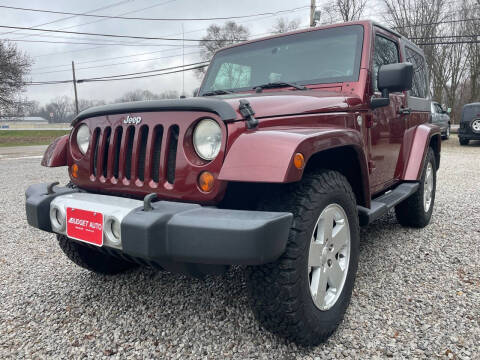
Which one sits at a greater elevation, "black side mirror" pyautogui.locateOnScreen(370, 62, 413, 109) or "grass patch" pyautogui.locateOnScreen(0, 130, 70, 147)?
"black side mirror" pyautogui.locateOnScreen(370, 62, 413, 109)

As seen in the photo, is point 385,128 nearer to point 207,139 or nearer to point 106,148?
point 207,139

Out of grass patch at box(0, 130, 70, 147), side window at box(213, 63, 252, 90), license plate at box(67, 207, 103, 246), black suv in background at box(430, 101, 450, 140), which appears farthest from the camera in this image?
grass patch at box(0, 130, 70, 147)

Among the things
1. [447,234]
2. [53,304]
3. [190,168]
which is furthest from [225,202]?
[447,234]

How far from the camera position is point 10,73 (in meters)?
24.9

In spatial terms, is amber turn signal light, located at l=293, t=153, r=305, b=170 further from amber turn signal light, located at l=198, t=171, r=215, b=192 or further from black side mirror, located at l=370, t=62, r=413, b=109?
black side mirror, located at l=370, t=62, r=413, b=109

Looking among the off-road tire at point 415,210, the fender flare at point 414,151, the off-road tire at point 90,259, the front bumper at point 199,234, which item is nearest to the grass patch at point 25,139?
the off-road tire at point 90,259

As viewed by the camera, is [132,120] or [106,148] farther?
[106,148]

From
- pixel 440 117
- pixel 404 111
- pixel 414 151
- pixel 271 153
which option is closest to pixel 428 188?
pixel 414 151

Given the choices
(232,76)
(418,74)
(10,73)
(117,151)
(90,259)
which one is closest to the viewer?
(117,151)

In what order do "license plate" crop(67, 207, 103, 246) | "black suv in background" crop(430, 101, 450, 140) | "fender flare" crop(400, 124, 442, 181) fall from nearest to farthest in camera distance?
"license plate" crop(67, 207, 103, 246), "fender flare" crop(400, 124, 442, 181), "black suv in background" crop(430, 101, 450, 140)

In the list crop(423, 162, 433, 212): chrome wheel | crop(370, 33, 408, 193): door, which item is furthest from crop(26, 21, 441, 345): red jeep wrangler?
crop(423, 162, 433, 212): chrome wheel

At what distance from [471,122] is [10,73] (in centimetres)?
2643

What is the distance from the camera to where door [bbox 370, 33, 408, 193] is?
9.46 feet

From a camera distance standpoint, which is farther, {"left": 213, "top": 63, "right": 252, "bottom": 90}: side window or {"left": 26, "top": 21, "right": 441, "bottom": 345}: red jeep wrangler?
{"left": 213, "top": 63, "right": 252, "bottom": 90}: side window
